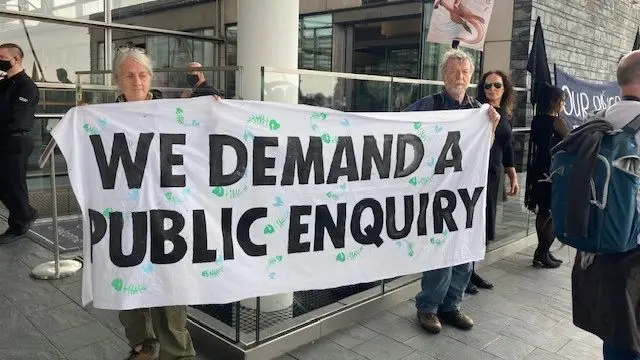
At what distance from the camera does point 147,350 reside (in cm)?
306

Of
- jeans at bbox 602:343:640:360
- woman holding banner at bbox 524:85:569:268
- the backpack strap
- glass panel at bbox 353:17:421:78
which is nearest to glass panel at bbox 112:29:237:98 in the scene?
glass panel at bbox 353:17:421:78

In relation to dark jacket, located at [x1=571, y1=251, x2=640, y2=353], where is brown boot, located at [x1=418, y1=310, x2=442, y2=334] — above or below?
below

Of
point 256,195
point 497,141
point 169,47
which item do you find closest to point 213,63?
point 169,47

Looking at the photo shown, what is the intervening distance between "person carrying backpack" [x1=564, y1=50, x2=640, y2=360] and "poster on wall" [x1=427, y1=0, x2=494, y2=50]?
7.21 ft

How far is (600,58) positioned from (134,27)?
25.5 ft

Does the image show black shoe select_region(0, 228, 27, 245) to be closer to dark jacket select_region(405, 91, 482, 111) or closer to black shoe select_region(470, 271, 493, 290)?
dark jacket select_region(405, 91, 482, 111)

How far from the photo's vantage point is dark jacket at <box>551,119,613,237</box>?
2.43m

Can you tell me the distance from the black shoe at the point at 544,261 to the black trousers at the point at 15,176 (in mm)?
5187

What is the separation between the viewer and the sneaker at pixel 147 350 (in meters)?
3.06

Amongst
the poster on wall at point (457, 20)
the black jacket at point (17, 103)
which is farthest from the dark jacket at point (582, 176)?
the black jacket at point (17, 103)

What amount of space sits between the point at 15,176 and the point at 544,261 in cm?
531

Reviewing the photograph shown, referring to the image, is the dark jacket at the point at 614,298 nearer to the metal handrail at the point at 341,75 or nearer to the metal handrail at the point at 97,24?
the metal handrail at the point at 341,75

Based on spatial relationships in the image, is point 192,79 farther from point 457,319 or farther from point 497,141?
point 457,319

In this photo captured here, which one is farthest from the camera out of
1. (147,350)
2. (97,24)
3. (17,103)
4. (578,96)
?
(97,24)
